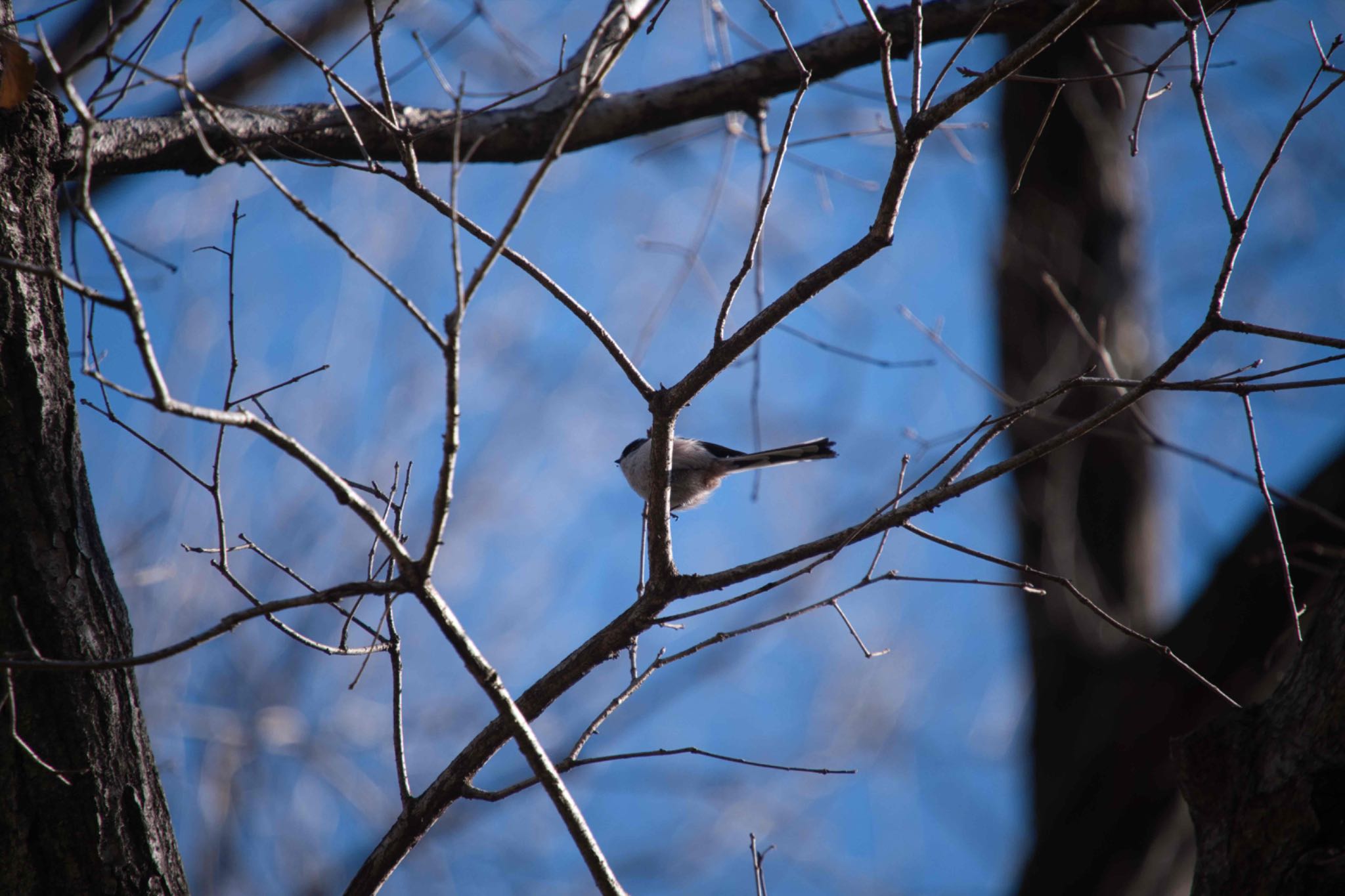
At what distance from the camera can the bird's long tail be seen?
279cm

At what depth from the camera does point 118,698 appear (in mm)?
1727

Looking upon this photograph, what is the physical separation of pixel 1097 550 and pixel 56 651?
4.60 meters

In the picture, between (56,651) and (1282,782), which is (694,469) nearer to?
(56,651)

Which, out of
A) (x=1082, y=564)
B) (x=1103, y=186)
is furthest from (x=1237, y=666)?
(x=1103, y=186)

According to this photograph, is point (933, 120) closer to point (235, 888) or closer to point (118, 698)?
point (118, 698)

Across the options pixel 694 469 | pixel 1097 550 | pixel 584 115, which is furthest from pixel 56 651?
pixel 1097 550

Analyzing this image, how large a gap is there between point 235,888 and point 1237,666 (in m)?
6.16

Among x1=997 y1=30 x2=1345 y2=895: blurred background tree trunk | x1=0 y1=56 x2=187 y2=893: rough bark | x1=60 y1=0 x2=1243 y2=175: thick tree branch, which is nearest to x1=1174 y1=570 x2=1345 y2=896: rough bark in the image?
x1=60 y1=0 x2=1243 y2=175: thick tree branch

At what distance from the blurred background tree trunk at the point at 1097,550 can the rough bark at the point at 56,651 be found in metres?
3.32

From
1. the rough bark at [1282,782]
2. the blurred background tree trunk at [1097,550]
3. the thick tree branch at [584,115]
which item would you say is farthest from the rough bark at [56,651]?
the blurred background tree trunk at [1097,550]

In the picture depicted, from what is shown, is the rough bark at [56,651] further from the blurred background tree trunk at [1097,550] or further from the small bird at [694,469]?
the blurred background tree trunk at [1097,550]

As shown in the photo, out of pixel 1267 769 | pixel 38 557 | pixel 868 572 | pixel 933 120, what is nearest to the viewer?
pixel 1267 769

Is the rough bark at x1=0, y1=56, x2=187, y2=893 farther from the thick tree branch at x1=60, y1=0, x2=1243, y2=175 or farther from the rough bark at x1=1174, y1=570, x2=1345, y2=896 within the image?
the rough bark at x1=1174, y1=570, x2=1345, y2=896

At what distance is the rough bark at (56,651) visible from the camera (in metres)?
1.60
